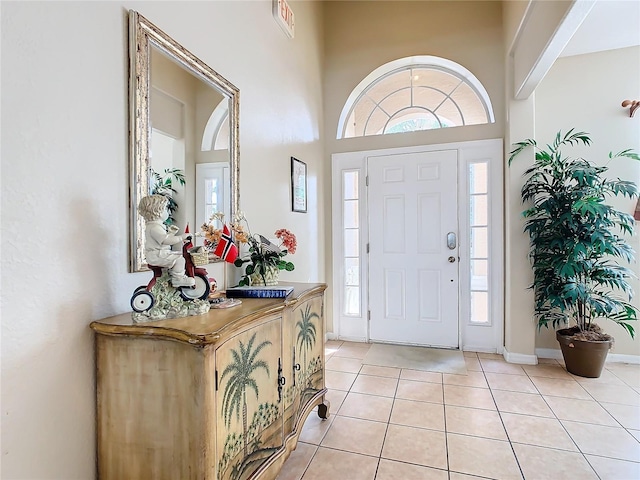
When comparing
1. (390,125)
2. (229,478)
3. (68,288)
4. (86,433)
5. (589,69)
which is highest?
(589,69)

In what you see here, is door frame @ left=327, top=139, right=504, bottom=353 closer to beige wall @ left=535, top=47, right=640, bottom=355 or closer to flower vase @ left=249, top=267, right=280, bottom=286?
beige wall @ left=535, top=47, right=640, bottom=355

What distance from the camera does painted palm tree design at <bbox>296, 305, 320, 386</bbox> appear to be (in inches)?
72.4

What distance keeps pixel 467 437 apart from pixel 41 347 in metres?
2.09

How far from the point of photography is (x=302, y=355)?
1853 mm

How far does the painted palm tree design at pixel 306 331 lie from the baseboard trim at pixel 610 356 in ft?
8.24

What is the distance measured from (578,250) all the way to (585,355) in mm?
864

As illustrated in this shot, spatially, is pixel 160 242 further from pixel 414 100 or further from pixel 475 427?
pixel 414 100

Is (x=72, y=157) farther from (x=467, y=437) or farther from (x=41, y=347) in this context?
(x=467, y=437)

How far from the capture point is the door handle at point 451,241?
11.1ft

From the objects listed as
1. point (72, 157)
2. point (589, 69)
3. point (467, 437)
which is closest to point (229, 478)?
point (72, 157)

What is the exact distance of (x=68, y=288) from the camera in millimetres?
1093

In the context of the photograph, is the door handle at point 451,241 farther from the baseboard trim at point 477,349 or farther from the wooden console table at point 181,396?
the wooden console table at point 181,396

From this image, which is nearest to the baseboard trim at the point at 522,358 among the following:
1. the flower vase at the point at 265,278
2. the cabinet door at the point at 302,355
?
the cabinet door at the point at 302,355

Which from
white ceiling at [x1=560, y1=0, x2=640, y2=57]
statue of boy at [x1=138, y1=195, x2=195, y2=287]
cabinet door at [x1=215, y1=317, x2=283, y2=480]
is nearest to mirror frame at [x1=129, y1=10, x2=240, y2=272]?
statue of boy at [x1=138, y1=195, x2=195, y2=287]
